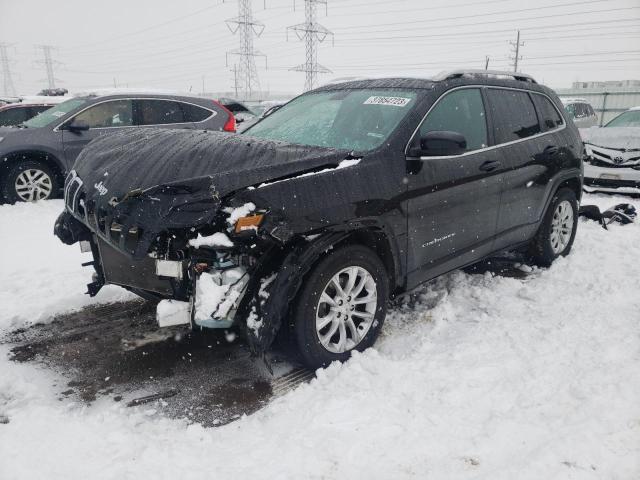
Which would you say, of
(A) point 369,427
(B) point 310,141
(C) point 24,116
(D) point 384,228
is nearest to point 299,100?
(B) point 310,141

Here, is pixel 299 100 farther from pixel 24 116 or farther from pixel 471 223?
pixel 24 116

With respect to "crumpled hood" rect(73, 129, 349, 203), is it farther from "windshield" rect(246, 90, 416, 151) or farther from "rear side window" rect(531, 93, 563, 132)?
"rear side window" rect(531, 93, 563, 132)

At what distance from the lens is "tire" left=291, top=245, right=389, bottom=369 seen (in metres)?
2.84

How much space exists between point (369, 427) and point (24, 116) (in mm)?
10500

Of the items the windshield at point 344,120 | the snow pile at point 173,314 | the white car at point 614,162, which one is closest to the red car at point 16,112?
the windshield at point 344,120

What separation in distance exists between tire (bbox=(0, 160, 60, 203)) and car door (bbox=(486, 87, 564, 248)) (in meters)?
6.71

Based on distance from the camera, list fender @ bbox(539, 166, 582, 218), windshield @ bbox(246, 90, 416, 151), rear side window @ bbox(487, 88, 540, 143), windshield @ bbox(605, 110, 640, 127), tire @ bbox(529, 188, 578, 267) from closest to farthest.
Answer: windshield @ bbox(246, 90, 416, 151) → rear side window @ bbox(487, 88, 540, 143) → fender @ bbox(539, 166, 582, 218) → tire @ bbox(529, 188, 578, 267) → windshield @ bbox(605, 110, 640, 127)

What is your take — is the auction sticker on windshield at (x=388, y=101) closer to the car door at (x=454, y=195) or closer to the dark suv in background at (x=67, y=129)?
the car door at (x=454, y=195)

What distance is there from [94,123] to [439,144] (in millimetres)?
6637

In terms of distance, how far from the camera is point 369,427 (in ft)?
8.25

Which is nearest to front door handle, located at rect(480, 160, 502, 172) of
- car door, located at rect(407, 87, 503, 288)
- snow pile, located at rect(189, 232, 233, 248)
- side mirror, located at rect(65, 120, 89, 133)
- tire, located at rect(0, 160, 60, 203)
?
car door, located at rect(407, 87, 503, 288)

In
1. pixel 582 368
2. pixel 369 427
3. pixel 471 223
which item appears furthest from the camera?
pixel 471 223

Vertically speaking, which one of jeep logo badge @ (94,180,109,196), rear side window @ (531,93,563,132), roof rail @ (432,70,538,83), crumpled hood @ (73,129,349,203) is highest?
roof rail @ (432,70,538,83)

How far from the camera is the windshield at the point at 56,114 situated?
306 inches
